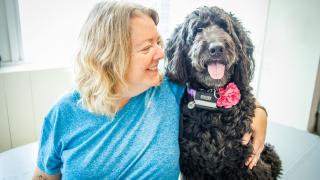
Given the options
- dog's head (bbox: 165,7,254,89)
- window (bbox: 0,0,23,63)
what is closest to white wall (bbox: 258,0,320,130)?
dog's head (bbox: 165,7,254,89)

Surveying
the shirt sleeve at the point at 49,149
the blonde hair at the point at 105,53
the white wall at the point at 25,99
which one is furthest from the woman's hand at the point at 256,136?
the white wall at the point at 25,99

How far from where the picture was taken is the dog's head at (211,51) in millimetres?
987

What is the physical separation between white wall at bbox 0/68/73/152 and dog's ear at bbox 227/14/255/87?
1.34 meters

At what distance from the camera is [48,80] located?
2115mm

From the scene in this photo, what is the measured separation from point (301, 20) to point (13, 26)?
8.30 feet

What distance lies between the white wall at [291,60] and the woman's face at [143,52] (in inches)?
79.1

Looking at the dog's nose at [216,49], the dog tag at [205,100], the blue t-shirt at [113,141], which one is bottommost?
the blue t-shirt at [113,141]

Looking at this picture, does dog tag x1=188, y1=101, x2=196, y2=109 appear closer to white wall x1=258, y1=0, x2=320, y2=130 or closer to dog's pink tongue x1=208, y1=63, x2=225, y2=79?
dog's pink tongue x1=208, y1=63, x2=225, y2=79

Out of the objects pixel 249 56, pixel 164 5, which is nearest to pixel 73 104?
pixel 249 56

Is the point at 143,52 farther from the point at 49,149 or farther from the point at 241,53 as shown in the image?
the point at 49,149

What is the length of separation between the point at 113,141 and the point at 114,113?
0.35 feet

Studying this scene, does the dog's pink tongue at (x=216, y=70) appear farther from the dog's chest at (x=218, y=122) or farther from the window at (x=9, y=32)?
the window at (x=9, y=32)

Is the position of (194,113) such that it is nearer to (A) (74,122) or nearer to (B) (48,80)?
(A) (74,122)

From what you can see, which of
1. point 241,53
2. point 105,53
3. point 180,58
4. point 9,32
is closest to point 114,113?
point 105,53
